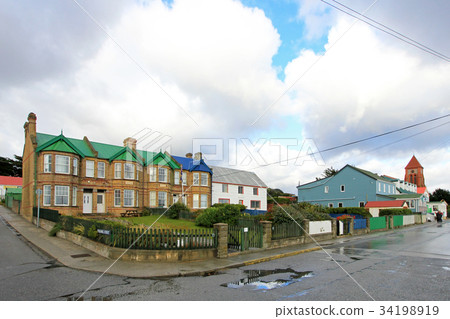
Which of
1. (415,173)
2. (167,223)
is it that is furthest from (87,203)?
(415,173)

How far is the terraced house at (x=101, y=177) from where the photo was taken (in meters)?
27.3

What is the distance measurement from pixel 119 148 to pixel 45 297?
29558 mm

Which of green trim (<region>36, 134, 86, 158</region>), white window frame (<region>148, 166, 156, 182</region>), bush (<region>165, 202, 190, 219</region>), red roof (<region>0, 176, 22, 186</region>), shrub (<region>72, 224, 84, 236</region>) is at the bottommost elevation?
bush (<region>165, 202, 190, 219</region>)

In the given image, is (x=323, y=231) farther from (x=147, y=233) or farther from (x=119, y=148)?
(x=119, y=148)

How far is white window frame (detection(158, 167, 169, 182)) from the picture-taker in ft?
117

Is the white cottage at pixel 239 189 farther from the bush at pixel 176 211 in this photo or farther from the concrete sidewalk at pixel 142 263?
the concrete sidewalk at pixel 142 263

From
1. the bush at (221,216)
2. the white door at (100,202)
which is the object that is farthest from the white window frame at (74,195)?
the bush at (221,216)

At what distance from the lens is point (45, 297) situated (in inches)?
287

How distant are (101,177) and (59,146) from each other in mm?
5538

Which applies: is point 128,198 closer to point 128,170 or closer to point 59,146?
point 128,170

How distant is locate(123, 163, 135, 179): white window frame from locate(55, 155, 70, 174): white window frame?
5.96m

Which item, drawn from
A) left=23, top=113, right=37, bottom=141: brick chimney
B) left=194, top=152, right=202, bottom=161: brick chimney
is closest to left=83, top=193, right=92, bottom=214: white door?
left=23, top=113, right=37, bottom=141: brick chimney

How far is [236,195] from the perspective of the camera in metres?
46.7

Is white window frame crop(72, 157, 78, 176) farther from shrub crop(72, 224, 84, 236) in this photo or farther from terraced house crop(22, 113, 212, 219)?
shrub crop(72, 224, 84, 236)
